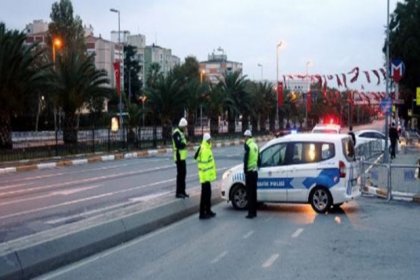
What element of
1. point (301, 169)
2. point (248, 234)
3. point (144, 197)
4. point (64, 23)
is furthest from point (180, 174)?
point (64, 23)

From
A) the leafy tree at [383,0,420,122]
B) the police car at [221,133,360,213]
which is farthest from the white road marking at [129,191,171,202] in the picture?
the leafy tree at [383,0,420,122]

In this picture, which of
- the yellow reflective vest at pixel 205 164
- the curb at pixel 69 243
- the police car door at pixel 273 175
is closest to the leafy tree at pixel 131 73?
the police car door at pixel 273 175

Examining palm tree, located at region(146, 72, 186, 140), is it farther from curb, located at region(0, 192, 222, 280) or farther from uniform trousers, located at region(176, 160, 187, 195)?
curb, located at region(0, 192, 222, 280)

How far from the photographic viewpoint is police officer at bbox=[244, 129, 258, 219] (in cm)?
1411

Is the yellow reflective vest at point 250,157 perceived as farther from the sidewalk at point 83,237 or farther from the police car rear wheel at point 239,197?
the sidewalk at point 83,237

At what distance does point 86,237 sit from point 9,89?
27.0m

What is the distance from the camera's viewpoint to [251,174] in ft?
46.6

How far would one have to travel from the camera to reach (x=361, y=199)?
1767 cm

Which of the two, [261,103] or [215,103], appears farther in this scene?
[261,103]

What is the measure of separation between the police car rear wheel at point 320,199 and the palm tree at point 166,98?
127 feet

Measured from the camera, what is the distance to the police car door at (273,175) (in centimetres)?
1498

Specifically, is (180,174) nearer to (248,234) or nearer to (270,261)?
(248,234)

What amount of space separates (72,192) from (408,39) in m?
37.1

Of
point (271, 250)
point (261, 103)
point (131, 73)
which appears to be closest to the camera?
point (271, 250)
